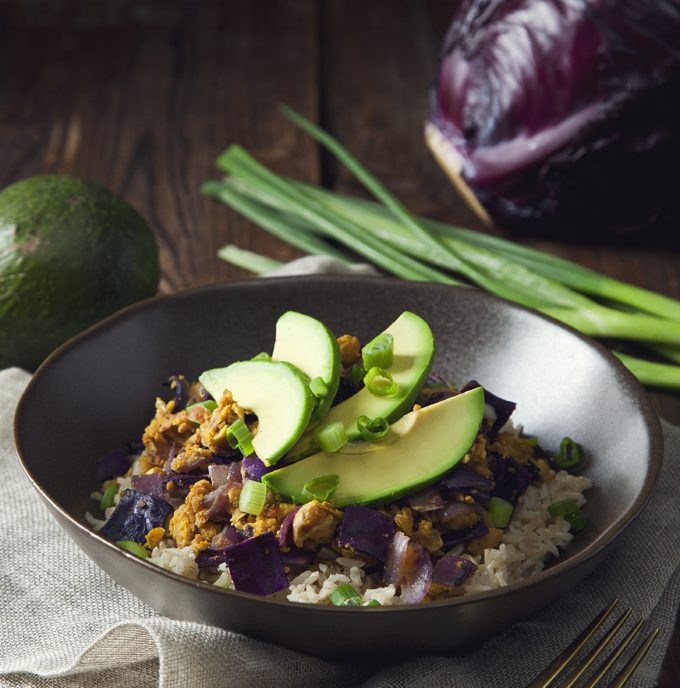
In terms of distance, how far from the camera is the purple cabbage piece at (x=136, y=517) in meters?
2.19

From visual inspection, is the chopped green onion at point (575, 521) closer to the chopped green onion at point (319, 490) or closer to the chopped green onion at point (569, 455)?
the chopped green onion at point (569, 455)

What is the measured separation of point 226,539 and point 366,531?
31 cm

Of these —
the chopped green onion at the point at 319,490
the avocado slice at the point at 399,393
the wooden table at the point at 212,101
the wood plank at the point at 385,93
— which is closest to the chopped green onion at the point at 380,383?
the avocado slice at the point at 399,393

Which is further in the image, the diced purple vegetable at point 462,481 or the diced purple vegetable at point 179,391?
the diced purple vegetable at point 179,391

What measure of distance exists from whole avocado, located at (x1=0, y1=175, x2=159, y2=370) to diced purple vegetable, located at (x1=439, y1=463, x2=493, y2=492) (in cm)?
149

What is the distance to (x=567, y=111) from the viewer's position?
386 centimetres

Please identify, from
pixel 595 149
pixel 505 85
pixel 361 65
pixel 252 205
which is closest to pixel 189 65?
pixel 361 65

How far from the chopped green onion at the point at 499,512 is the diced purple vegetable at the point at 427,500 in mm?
205

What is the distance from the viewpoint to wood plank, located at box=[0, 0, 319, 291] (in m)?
4.38

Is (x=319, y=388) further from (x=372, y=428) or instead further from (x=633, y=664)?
(x=633, y=664)

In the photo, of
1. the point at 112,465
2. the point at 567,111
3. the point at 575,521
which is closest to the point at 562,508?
the point at 575,521

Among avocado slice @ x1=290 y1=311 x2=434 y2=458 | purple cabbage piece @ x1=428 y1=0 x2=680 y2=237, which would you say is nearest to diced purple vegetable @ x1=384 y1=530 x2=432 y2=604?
avocado slice @ x1=290 y1=311 x2=434 y2=458

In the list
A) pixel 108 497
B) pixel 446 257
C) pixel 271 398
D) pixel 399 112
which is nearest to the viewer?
pixel 271 398

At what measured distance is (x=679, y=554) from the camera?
236 cm
